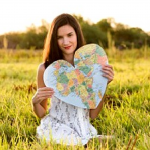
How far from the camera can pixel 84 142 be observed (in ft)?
7.93

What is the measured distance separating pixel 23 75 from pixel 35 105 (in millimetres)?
3224

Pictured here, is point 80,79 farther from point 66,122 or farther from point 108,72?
point 66,122

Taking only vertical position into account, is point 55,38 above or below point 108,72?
above

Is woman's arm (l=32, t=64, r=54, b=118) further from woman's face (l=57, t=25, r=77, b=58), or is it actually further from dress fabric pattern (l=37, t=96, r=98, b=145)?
woman's face (l=57, t=25, r=77, b=58)

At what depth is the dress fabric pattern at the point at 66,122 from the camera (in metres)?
2.50

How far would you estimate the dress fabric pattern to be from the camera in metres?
2.50

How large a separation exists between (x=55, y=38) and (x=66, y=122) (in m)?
0.64

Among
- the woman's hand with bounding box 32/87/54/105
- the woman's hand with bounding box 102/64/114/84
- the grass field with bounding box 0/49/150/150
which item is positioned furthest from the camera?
the woman's hand with bounding box 102/64/114/84

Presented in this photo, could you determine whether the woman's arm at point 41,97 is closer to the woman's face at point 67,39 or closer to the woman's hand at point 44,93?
the woman's hand at point 44,93

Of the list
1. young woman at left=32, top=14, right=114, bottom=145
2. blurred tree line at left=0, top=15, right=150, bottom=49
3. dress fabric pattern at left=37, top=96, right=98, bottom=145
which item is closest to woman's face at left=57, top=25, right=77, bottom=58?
young woman at left=32, top=14, right=114, bottom=145

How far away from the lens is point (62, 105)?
8.64ft

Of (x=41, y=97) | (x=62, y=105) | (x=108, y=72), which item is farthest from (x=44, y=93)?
(x=108, y=72)

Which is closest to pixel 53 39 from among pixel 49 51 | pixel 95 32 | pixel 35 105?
pixel 49 51

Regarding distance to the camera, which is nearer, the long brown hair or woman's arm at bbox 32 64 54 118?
woman's arm at bbox 32 64 54 118
